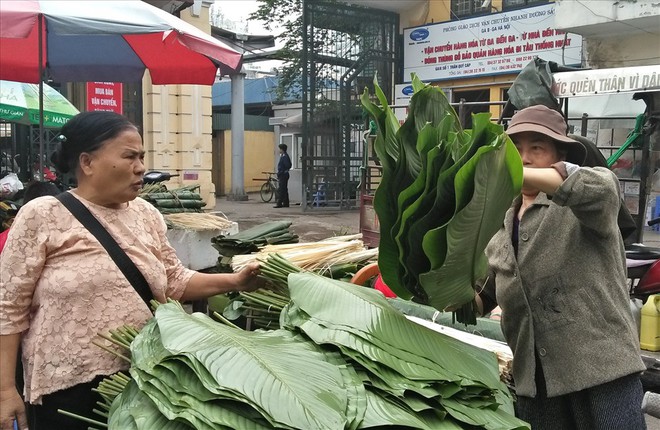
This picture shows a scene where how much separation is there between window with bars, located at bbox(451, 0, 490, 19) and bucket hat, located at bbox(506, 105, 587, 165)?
1082cm

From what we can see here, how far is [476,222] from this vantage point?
1.40 meters

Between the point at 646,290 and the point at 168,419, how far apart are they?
319cm

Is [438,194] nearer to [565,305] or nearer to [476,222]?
[476,222]

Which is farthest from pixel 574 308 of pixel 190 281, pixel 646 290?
pixel 646 290

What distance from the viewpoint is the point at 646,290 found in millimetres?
3713

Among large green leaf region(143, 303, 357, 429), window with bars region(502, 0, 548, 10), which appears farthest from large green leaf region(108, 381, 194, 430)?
window with bars region(502, 0, 548, 10)

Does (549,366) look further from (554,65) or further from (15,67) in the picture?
(15,67)

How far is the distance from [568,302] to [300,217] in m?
11.5

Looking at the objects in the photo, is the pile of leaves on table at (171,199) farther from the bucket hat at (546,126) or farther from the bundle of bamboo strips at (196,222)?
the bucket hat at (546,126)

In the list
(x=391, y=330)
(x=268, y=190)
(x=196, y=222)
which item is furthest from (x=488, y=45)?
(x=391, y=330)

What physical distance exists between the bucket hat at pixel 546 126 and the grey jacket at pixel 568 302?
0.58ft

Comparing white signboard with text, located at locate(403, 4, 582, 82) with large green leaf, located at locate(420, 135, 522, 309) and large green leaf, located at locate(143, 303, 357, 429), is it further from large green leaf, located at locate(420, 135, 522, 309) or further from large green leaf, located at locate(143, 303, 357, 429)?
large green leaf, located at locate(143, 303, 357, 429)

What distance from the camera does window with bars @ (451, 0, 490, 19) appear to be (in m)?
12.2

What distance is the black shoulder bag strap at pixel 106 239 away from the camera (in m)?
2.15
